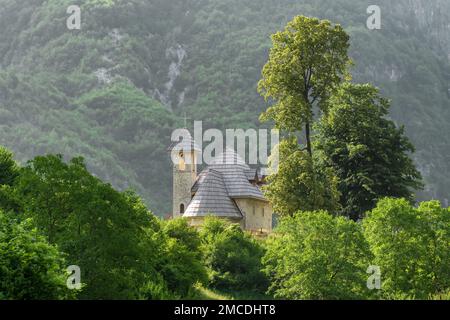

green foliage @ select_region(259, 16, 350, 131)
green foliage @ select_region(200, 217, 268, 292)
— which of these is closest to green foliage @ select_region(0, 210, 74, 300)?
green foliage @ select_region(200, 217, 268, 292)

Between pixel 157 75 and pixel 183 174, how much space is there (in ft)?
394

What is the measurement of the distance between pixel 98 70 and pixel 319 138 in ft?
395

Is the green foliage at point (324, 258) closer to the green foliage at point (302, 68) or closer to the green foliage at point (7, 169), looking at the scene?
the green foliage at point (7, 169)

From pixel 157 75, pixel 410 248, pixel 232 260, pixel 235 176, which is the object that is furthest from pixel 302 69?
pixel 157 75

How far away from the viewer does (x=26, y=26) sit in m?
181

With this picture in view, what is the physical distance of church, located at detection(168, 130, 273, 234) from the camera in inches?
2299

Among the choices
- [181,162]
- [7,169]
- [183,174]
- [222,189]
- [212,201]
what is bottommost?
[7,169]

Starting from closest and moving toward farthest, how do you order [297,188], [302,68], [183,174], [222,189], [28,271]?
1. [28,271]
2. [297,188]
3. [302,68]
4. [222,189]
5. [183,174]

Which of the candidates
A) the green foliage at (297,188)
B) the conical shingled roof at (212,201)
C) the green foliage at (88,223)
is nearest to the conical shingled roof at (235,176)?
the conical shingled roof at (212,201)

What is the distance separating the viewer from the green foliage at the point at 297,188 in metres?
42.8

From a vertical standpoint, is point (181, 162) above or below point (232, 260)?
above

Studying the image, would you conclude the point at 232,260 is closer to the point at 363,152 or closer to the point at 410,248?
the point at 410,248

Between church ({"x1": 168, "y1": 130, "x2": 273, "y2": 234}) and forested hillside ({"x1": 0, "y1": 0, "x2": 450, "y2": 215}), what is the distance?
60839 millimetres

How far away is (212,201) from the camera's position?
189 feet
